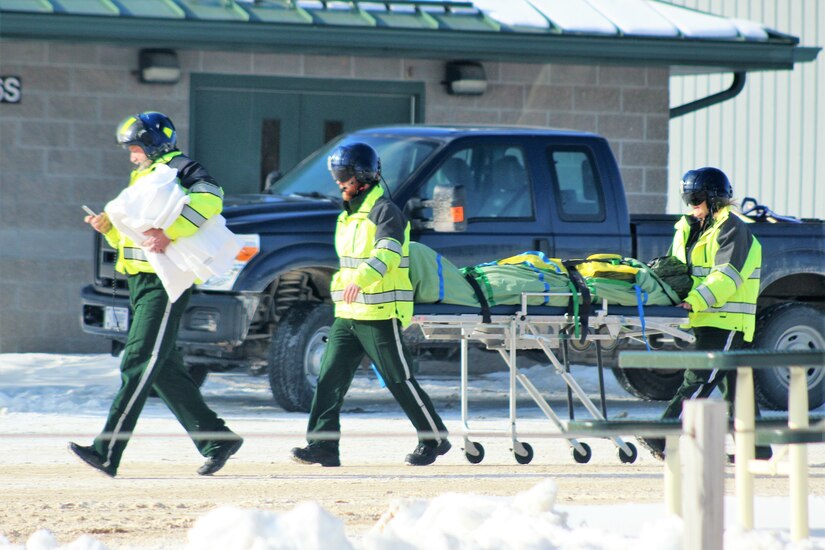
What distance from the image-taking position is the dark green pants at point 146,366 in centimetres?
789

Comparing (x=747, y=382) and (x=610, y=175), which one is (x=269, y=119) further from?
(x=747, y=382)

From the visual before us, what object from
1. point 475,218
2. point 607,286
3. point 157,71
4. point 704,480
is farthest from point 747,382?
point 157,71

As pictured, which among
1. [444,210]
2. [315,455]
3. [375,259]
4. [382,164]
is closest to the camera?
[375,259]

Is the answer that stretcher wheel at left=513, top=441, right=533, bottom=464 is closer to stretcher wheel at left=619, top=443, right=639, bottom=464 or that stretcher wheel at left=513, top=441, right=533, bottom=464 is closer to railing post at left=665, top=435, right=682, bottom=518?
stretcher wheel at left=619, top=443, right=639, bottom=464

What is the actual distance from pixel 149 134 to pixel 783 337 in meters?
5.56

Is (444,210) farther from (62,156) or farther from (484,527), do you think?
(62,156)

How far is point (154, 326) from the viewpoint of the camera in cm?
796

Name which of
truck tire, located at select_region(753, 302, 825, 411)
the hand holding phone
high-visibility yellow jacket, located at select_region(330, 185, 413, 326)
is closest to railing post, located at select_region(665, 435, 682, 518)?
high-visibility yellow jacket, located at select_region(330, 185, 413, 326)

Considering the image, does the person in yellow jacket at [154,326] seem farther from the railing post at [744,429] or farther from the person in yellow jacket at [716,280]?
the railing post at [744,429]

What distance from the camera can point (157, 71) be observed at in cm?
1445

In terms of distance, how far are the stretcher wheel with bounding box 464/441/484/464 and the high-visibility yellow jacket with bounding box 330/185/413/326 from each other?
82 cm

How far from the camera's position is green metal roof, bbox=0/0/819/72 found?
13609 mm

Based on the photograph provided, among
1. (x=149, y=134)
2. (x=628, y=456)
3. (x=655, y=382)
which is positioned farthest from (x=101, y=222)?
(x=655, y=382)

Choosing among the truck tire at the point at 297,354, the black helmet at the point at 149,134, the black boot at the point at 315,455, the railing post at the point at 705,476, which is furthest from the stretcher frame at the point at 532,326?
the railing post at the point at 705,476
